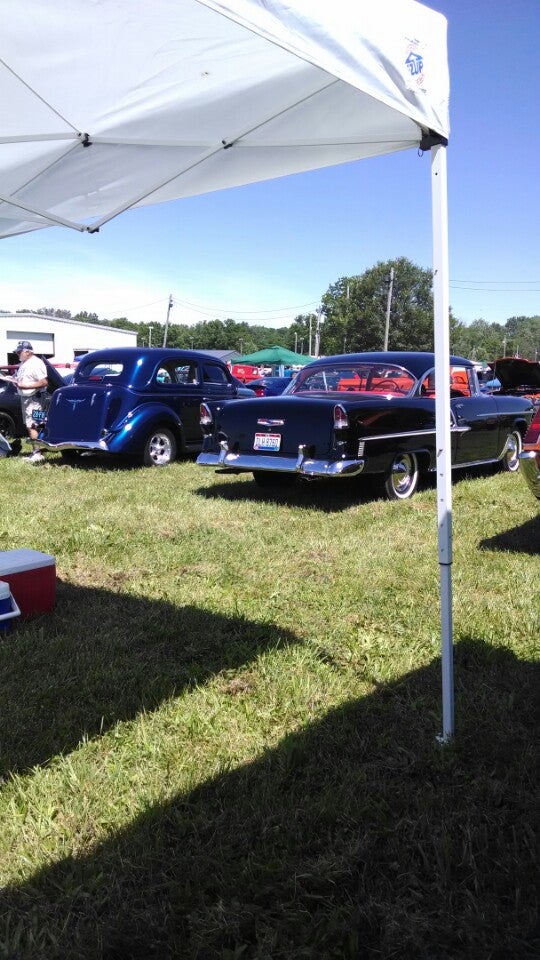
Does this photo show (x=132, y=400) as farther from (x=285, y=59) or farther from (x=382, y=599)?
(x=285, y=59)

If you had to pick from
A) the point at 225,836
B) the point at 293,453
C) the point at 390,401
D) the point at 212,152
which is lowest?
the point at 225,836

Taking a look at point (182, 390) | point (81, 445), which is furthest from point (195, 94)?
point (182, 390)

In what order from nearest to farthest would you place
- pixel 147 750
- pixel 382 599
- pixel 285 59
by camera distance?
pixel 147 750, pixel 285 59, pixel 382 599

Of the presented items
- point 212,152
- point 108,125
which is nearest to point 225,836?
point 212,152

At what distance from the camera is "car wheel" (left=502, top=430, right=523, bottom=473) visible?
879 centimetres

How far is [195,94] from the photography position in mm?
3184

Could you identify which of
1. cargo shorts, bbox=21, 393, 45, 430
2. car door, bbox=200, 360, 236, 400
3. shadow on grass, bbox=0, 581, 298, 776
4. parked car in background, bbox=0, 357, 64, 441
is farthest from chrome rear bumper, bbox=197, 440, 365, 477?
parked car in background, bbox=0, 357, 64, 441

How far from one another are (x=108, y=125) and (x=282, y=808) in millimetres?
3316

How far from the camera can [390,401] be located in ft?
22.2

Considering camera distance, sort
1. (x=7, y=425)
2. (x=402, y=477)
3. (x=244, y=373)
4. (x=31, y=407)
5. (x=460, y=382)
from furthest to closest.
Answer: (x=244, y=373), (x=7, y=425), (x=31, y=407), (x=460, y=382), (x=402, y=477)

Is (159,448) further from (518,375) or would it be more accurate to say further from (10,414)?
(518,375)

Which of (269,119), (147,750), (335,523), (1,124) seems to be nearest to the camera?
(147,750)

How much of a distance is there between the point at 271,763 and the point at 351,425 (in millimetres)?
4134

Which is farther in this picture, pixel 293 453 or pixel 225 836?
pixel 293 453
